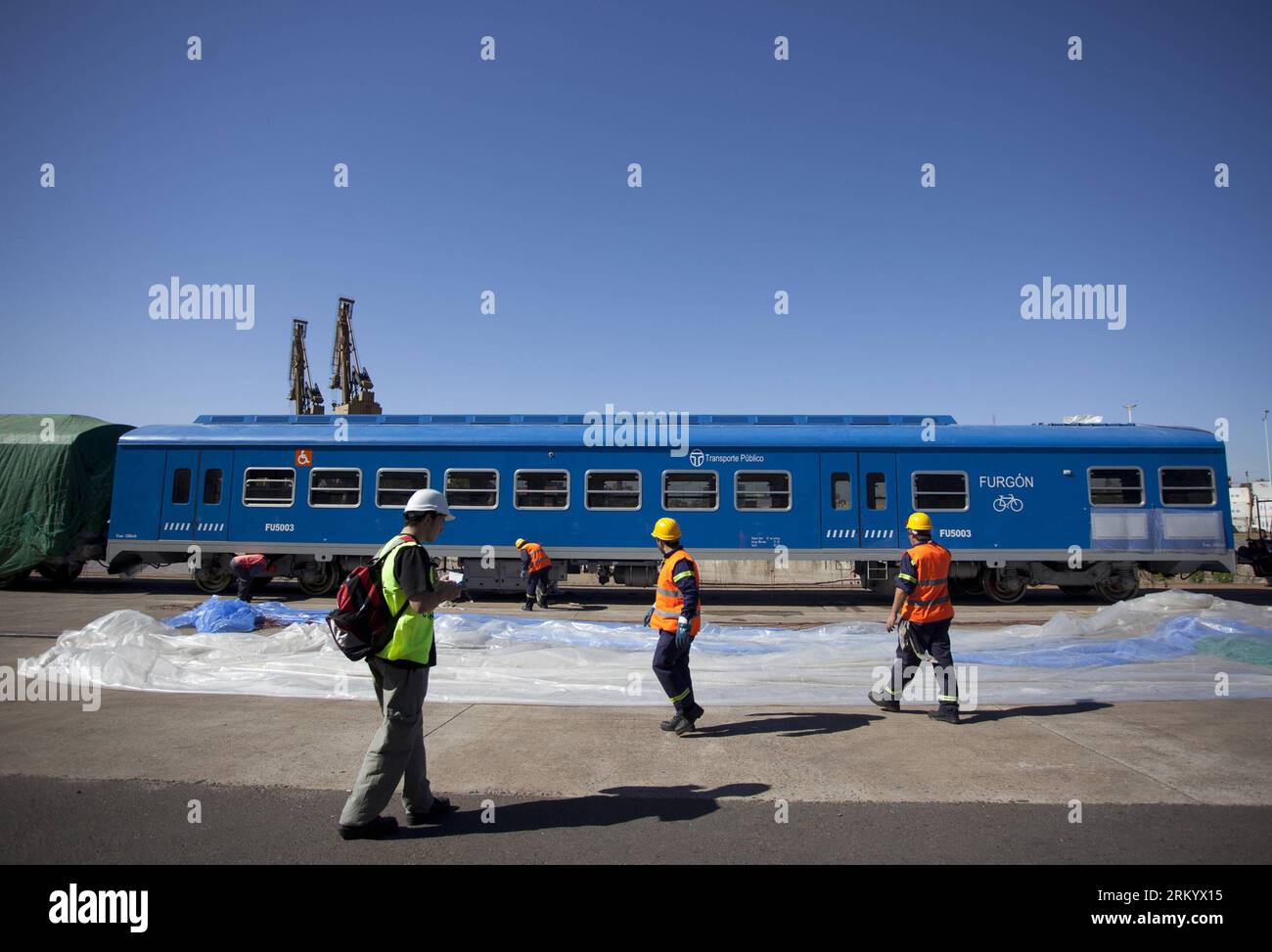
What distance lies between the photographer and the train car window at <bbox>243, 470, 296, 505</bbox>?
49.2 feet

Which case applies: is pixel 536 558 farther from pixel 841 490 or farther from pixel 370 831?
pixel 370 831

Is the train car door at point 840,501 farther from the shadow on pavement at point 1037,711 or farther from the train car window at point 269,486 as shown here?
the train car window at point 269,486

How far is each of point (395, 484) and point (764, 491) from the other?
7787 mm

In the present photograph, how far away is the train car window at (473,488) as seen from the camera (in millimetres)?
14766

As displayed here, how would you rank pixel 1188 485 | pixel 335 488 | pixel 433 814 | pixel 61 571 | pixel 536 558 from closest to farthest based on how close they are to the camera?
1. pixel 433 814
2. pixel 536 558
3. pixel 1188 485
4. pixel 335 488
5. pixel 61 571

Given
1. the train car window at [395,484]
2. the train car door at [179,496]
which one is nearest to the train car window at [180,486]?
the train car door at [179,496]

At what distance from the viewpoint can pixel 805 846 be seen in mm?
3531

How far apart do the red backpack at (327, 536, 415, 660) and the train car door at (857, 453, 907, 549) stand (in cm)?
1192

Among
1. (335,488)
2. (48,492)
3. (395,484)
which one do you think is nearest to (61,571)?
(48,492)

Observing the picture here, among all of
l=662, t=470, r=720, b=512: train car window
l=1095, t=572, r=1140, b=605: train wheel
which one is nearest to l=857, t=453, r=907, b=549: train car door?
l=662, t=470, r=720, b=512: train car window

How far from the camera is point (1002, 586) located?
46.9 feet

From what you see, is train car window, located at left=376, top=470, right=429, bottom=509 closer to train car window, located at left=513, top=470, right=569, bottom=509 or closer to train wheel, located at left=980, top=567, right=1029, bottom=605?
train car window, located at left=513, top=470, right=569, bottom=509
